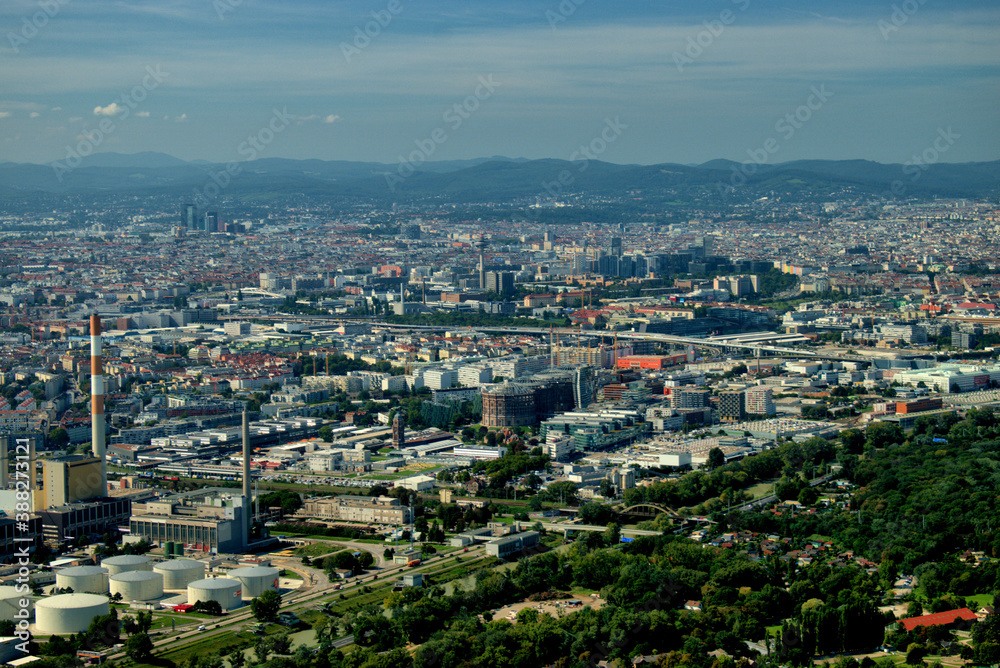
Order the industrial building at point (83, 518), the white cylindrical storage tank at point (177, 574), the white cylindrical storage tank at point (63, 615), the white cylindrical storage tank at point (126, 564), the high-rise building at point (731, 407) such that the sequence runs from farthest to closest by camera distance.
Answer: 1. the high-rise building at point (731, 407)
2. the industrial building at point (83, 518)
3. the white cylindrical storage tank at point (126, 564)
4. the white cylindrical storage tank at point (177, 574)
5. the white cylindrical storage tank at point (63, 615)

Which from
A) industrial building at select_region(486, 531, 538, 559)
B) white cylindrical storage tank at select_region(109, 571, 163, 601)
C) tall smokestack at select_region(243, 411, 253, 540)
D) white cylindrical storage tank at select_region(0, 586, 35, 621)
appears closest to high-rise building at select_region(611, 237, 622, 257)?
tall smokestack at select_region(243, 411, 253, 540)

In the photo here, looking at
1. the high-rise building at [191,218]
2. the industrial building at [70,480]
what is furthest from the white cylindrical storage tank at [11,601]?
the high-rise building at [191,218]

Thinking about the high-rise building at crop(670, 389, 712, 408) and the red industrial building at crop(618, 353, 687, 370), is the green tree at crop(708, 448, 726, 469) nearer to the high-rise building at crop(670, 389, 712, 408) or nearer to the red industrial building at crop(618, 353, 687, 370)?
the high-rise building at crop(670, 389, 712, 408)

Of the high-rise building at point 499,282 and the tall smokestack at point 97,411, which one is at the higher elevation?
the high-rise building at point 499,282

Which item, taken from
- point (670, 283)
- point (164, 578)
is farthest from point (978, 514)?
point (670, 283)

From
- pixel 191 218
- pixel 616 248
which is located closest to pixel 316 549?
pixel 616 248

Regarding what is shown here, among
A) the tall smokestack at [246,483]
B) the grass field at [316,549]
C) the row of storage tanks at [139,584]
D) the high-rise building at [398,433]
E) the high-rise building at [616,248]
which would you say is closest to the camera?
the row of storage tanks at [139,584]

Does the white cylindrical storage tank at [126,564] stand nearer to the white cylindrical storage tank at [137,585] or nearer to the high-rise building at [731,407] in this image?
the white cylindrical storage tank at [137,585]

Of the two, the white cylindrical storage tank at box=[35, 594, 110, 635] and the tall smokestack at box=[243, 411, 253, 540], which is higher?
the tall smokestack at box=[243, 411, 253, 540]

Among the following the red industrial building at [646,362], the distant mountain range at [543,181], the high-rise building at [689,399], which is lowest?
the high-rise building at [689,399]

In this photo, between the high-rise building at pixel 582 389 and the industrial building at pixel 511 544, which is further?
the high-rise building at pixel 582 389
